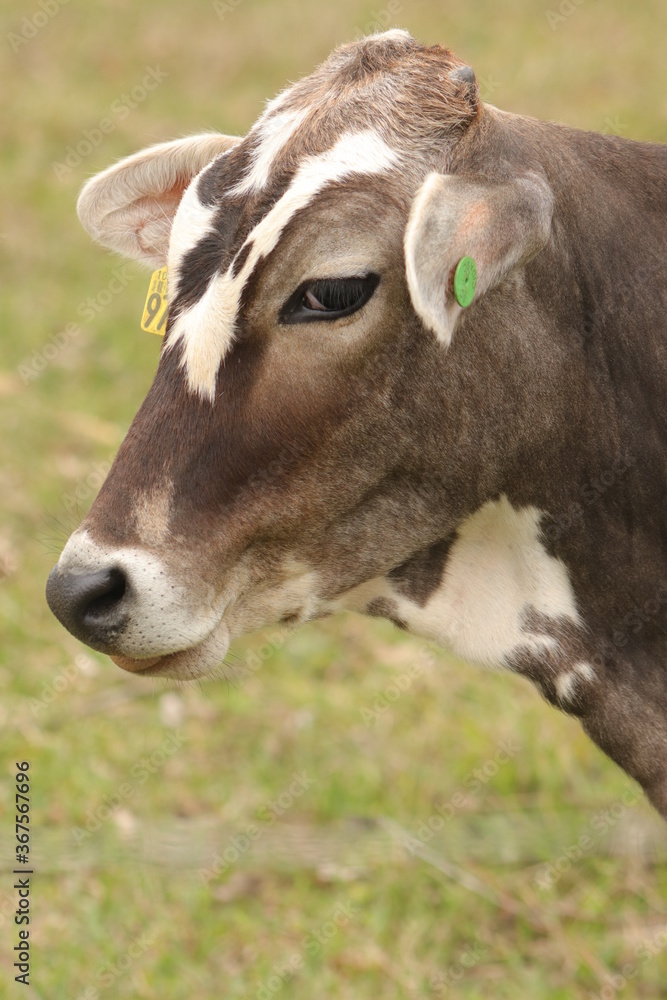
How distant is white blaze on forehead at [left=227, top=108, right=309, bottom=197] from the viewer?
2.39m

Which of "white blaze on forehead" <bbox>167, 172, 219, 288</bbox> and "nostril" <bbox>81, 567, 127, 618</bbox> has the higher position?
"white blaze on forehead" <bbox>167, 172, 219, 288</bbox>

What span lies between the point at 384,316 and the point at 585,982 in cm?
244

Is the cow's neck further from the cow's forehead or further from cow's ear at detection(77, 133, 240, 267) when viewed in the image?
cow's ear at detection(77, 133, 240, 267)

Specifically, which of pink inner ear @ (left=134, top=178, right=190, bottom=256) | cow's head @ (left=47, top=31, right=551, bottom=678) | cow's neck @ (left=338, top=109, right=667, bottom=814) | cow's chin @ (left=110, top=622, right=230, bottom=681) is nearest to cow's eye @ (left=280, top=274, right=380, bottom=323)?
cow's head @ (left=47, top=31, right=551, bottom=678)

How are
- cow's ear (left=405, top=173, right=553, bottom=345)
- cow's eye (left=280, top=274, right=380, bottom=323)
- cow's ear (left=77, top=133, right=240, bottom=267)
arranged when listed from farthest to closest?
cow's ear (left=77, top=133, right=240, bottom=267) → cow's eye (left=280, top=274, right=380, bottom=323) → cow's ear (left=405, top=173, right=553, bottom=345)

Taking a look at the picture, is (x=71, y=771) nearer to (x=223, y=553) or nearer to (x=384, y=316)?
(x=223, y=553)

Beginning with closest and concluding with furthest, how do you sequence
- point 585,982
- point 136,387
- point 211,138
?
1. point 211,138
2. point 585,982
3. point 136,387

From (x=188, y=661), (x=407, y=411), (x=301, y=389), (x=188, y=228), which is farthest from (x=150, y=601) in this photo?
(x=188, y=228)

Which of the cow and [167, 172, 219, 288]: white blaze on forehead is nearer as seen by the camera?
the cow

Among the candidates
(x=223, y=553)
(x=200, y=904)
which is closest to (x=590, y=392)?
(x=223, y=553)

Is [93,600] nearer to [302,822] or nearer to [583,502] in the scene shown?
[583,502]

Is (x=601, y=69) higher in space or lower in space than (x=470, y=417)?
lower

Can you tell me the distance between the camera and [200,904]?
162 inches

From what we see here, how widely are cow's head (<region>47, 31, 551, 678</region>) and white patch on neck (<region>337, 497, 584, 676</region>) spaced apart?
4.0 inches
